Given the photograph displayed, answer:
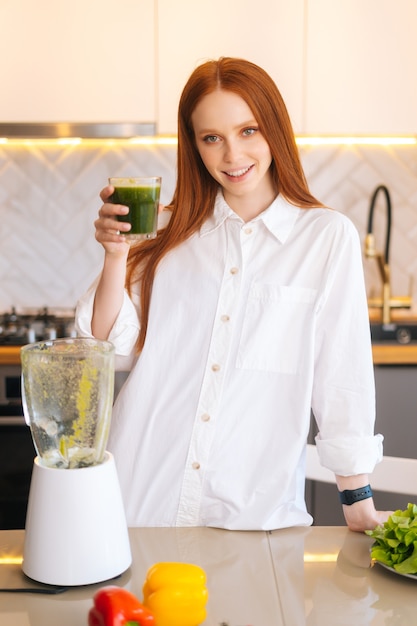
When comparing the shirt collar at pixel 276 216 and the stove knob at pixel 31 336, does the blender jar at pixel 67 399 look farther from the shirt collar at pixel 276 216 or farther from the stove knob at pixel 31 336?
the stove knob at pixel 31 336

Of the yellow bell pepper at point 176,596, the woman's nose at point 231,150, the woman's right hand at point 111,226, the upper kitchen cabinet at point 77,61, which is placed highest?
the upper kitchen cabinet at point 77,61

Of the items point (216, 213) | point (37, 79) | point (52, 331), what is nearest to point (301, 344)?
point (216, 213)

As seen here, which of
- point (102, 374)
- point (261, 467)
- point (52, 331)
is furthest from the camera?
point (52, 331)

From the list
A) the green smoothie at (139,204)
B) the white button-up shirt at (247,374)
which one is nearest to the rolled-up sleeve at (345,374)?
the white button-up shirt at (247,374)

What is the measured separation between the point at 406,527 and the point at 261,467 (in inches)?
16.6

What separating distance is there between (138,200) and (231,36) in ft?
5.48

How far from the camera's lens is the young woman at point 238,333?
5.18 ft

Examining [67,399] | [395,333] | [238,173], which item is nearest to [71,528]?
[67,399]

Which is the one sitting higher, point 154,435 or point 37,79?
point 37,79

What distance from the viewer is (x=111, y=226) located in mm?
1509

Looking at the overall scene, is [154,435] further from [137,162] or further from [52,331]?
[137,162]

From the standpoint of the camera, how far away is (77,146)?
11.0ft

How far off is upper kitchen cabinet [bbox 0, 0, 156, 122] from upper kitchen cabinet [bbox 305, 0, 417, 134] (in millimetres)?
573

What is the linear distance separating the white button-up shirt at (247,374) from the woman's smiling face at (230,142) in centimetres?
10
